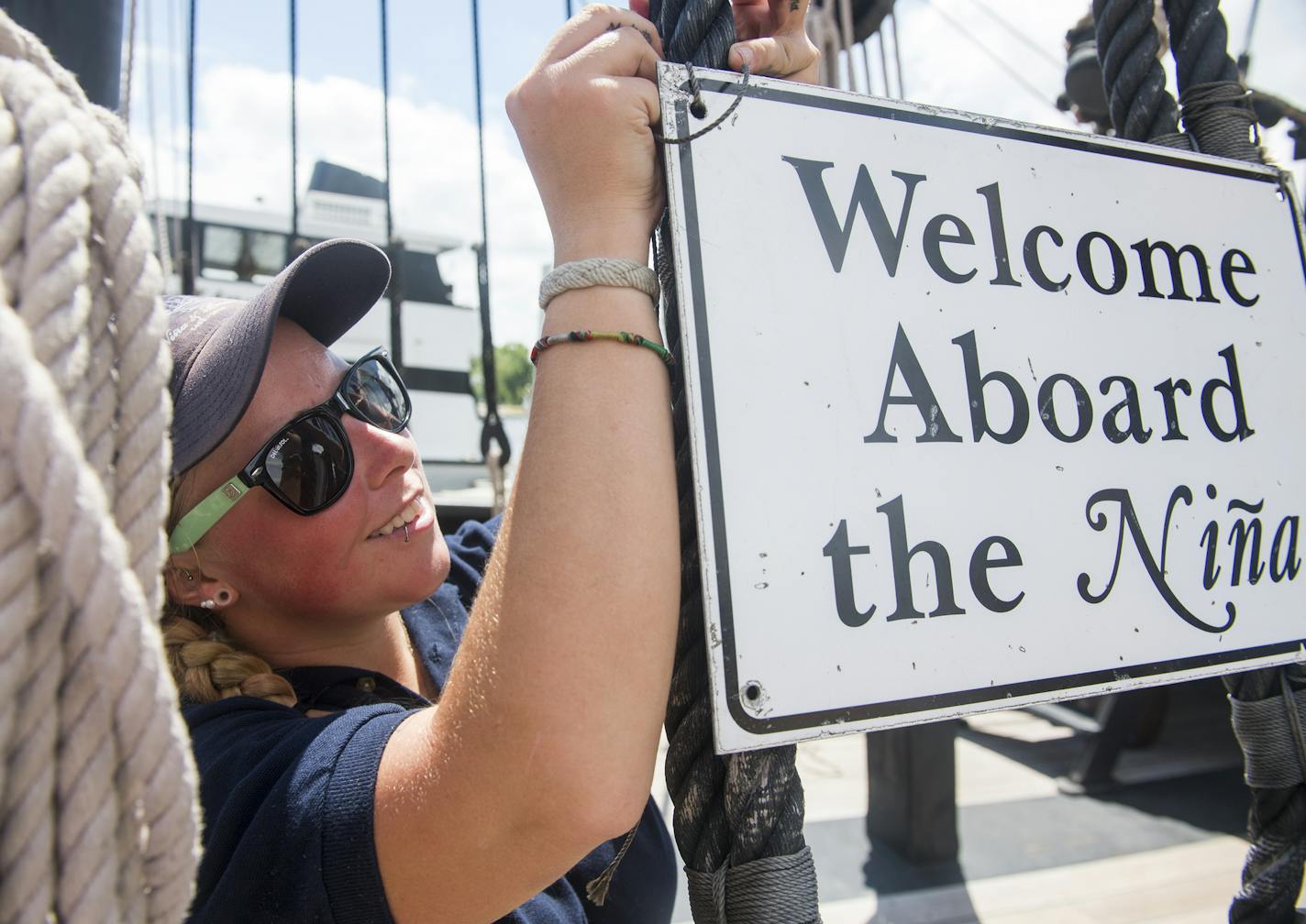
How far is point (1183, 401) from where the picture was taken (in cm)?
88

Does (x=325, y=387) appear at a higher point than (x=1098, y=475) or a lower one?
higher

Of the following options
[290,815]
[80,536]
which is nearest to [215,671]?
[290,815]

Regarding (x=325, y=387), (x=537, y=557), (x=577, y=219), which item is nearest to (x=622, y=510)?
(x=537, y=557)

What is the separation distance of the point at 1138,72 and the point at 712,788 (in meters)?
0.97

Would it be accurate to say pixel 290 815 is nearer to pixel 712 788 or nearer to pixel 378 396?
pixel 712 788

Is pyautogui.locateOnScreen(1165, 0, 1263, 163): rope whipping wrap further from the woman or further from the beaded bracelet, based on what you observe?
the beaded bracelet

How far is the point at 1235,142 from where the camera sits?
1009 millimetres

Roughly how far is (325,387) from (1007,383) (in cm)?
78

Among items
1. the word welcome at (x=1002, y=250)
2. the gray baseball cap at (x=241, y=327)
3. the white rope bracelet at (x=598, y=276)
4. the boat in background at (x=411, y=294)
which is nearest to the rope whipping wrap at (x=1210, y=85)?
the word welcome at (x=1002, y=250)

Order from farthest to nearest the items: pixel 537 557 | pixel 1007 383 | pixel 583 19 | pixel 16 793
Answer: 1. pixel 1007 383
2. pixel 583 19
3. pixel 537 557
4. pixel 16 793

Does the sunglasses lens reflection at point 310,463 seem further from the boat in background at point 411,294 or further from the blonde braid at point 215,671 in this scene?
the boat in background at point 411,294

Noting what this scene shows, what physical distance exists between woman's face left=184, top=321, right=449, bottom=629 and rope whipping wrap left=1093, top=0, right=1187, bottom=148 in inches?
39.5

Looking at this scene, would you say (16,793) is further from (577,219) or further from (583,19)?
(583,19)

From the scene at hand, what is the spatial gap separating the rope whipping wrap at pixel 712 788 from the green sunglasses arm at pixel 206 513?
57 cm
